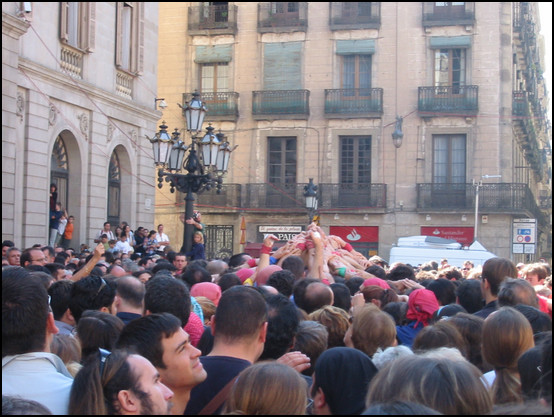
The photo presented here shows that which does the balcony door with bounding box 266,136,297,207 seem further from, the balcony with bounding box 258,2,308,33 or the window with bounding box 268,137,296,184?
the balcony with bounding box 258,2,308,33

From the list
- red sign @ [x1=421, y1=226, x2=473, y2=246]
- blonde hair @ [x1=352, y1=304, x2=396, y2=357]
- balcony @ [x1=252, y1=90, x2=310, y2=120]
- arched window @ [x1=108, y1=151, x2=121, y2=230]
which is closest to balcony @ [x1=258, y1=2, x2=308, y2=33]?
balcony @ [x1=252, y1=90, x2=310, y2=120]

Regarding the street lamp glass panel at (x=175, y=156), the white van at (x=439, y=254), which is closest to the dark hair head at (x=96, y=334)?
the street lamp glass panel at (x=175, y=156)

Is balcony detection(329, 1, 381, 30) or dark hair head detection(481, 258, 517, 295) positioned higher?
balcony detection(329, 1, 381, 30)

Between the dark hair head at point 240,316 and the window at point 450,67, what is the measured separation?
91.9 feet

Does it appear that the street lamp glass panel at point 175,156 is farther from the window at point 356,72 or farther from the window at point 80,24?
the window at point 356,72

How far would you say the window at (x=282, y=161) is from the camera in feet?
105

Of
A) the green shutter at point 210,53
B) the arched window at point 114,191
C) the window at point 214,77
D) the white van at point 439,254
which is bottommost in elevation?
the white van at point 439,254

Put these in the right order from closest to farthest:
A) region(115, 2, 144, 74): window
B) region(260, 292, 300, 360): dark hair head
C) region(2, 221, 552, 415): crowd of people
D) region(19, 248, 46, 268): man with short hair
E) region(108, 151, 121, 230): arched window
A: region(2, 221, 552, 415): crowd of people → region(260, 292, 300, 360): dark hair head → region(19, 248, 46, 268): man with short hair → region(115, 2, 144, 74): window → region(108, 151, 121, 230): arched window

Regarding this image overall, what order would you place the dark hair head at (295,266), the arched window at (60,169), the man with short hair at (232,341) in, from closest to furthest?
the man with short hair at (232,341) → the dark hair head at (295,266) → the arched window at (60,169)

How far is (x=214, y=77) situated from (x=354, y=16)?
6.57 meters

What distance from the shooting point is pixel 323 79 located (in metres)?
31.5

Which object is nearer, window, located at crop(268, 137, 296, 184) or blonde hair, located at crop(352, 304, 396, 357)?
blonde hair, located at crop(352, 304, 396, 357)

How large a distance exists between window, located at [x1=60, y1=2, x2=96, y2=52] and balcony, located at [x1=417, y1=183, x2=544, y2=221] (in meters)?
16.2

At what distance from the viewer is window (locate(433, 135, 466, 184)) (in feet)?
99.8
